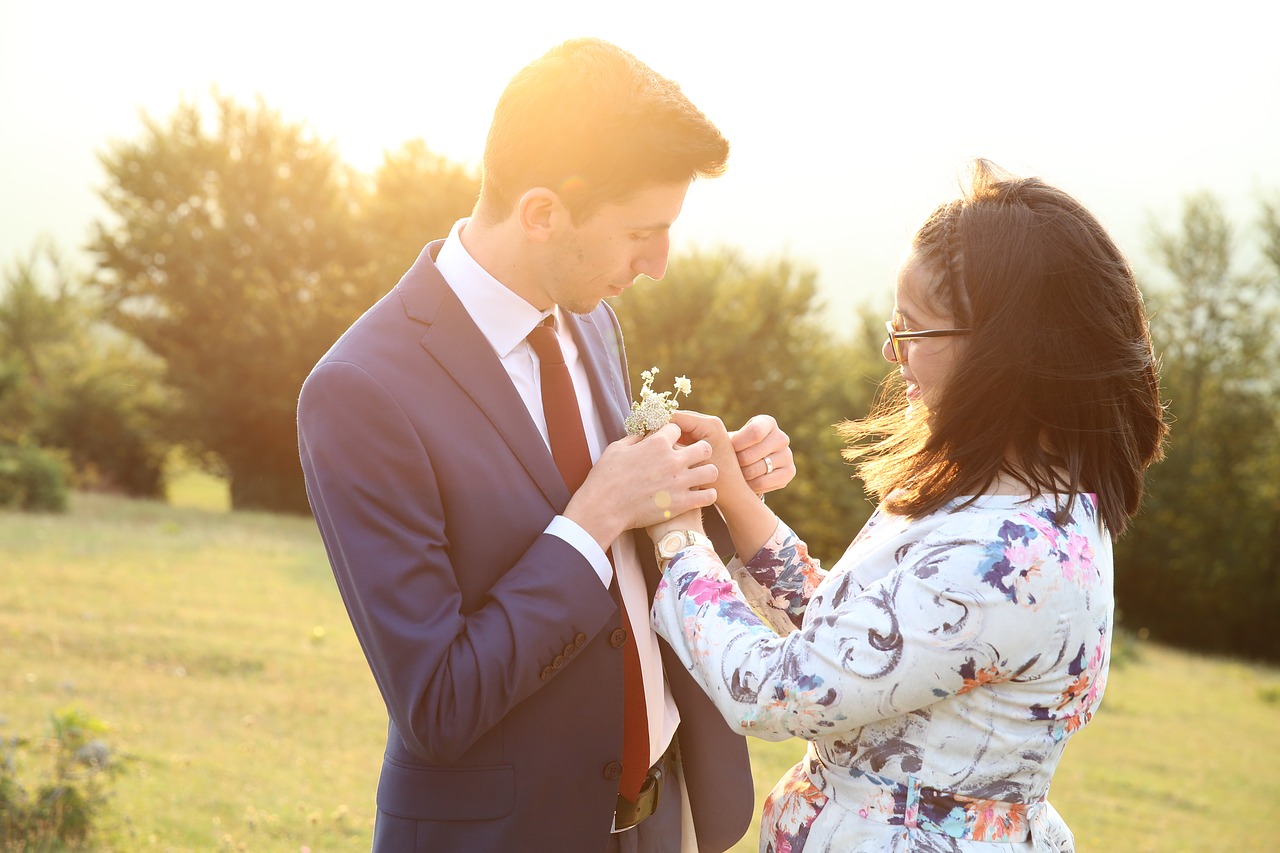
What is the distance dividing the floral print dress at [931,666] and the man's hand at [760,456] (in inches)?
18.3

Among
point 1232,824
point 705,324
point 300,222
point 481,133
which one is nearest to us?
point 481,133

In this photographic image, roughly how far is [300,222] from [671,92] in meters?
28.2

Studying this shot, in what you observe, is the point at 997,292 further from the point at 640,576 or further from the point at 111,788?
the point at 111,788

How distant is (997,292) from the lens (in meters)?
1.91

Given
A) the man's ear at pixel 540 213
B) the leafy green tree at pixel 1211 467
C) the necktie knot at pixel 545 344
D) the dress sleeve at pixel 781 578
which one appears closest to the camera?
the man's ear at pixel 540 213

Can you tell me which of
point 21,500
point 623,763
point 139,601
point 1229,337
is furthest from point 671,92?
point 1229,337

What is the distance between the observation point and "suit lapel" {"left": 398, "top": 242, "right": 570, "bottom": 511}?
7.13ft

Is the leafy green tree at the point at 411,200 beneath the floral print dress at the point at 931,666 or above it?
above

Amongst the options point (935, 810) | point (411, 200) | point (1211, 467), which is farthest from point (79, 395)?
point (1211, 467)

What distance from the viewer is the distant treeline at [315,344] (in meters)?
26.1

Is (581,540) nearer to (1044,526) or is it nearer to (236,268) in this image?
(1044,526)

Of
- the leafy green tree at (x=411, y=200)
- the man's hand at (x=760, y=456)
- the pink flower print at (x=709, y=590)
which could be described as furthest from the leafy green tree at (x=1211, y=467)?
the pink flower print at (x=709, y=590)

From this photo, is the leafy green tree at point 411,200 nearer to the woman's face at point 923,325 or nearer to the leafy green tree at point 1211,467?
the leafy green tree at point 1211,467

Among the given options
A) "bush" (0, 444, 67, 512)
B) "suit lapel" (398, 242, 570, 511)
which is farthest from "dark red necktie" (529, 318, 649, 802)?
"bush" (0, 444, 67, 512)
